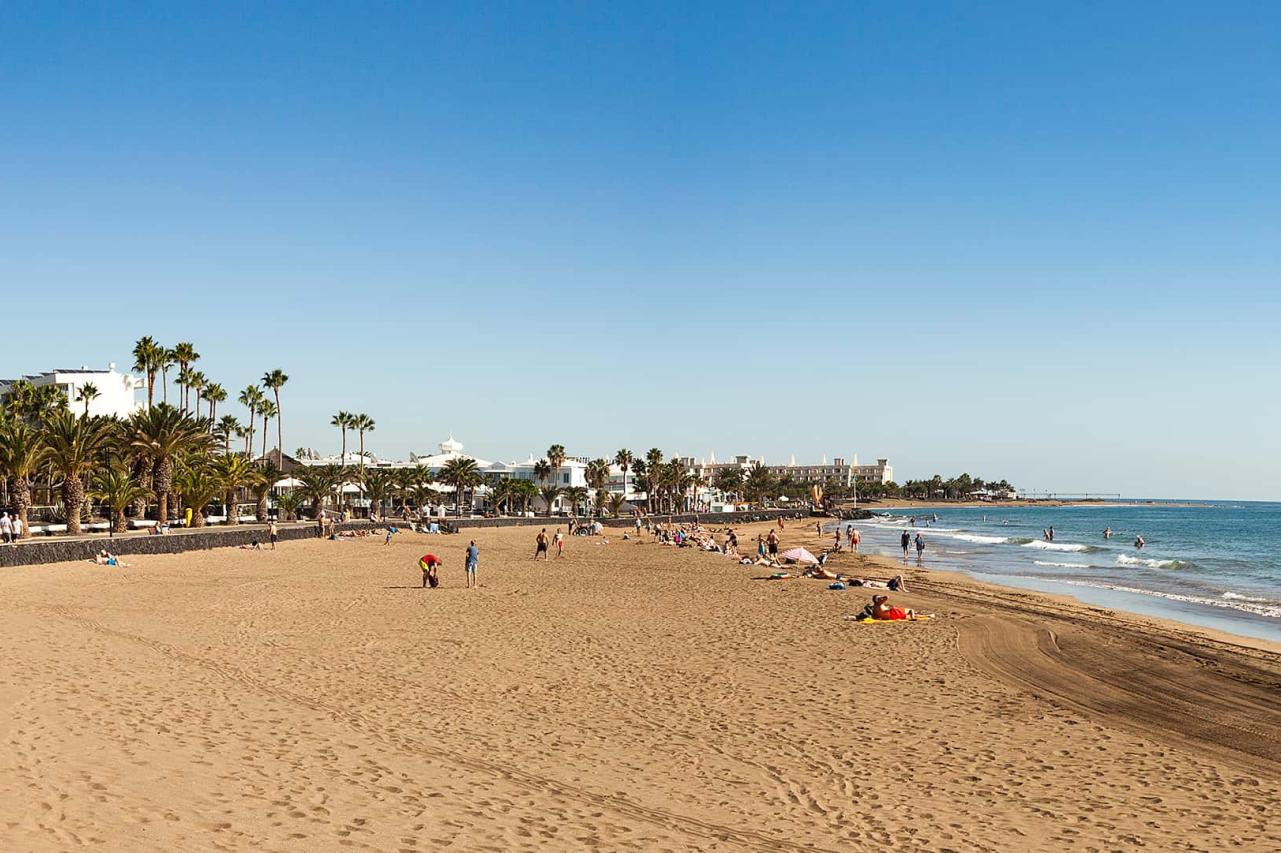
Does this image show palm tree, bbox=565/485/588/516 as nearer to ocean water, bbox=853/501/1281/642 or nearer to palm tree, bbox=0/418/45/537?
ocean water, bbox=853/501/1281/642

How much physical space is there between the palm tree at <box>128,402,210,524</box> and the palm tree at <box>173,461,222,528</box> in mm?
2568

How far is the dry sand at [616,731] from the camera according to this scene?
7.83m

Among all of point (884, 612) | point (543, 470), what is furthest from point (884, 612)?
point (543, 470)

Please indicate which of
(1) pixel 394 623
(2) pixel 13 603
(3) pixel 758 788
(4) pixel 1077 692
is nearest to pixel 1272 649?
(4) pixel 1077 692

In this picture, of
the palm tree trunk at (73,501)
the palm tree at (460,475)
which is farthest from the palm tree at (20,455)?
the palm tree at (460,475)

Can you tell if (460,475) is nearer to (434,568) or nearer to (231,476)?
(231,476)

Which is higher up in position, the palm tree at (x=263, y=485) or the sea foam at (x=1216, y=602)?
the palm tree at (x=263, y=485)

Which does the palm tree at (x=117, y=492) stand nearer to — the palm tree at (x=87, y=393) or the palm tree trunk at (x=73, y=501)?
the palm tree trunk at (x=73, y=501)

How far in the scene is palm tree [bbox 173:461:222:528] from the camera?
2151 inches

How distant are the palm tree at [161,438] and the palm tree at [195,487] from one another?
101 inches

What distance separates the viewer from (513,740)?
10539 mm

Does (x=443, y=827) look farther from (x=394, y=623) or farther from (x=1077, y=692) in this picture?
(x=394, y=623)

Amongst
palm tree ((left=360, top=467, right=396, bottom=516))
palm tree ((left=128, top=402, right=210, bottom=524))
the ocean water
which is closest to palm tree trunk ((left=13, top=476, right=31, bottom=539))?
palm tree ((left=128, top=402, right=210, bottom=524))

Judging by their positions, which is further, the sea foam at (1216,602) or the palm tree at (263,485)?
the palm tree at (263,485)
